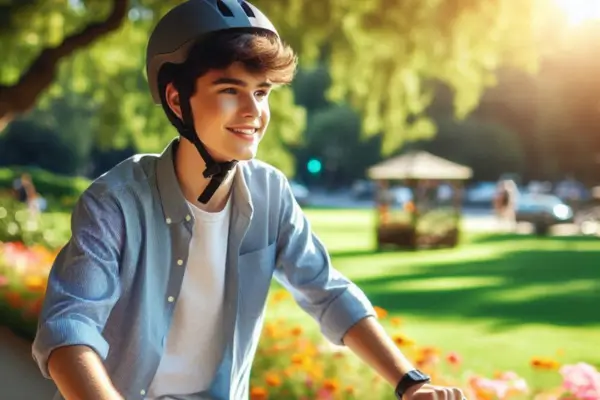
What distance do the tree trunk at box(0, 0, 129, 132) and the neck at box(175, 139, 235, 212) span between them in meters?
5.13

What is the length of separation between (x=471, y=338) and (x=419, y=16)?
245 centimetres

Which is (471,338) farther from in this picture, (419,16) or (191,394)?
(191,394)

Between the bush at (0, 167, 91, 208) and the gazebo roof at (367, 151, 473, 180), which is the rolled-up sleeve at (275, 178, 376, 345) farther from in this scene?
the bush at (0, 167, 91, 208)

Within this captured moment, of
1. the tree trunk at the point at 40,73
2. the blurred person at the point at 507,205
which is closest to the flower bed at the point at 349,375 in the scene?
the tree trunk at the point at 40,73

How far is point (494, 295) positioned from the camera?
875cm

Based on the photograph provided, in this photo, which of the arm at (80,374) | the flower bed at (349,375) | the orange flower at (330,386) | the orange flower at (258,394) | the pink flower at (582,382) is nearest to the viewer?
the arm at (80,374)

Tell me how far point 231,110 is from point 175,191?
0.19m

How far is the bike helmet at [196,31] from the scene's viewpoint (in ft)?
4.96

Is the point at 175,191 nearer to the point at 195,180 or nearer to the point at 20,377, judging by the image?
the point at 195,180

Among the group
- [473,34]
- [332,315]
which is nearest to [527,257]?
[473,34]

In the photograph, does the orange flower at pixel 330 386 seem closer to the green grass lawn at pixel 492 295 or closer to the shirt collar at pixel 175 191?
the green grass lawn at pixel 492 295

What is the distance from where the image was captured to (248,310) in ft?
5.43

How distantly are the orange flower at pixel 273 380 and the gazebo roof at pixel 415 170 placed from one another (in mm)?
11344

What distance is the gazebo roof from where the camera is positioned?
1493cm
